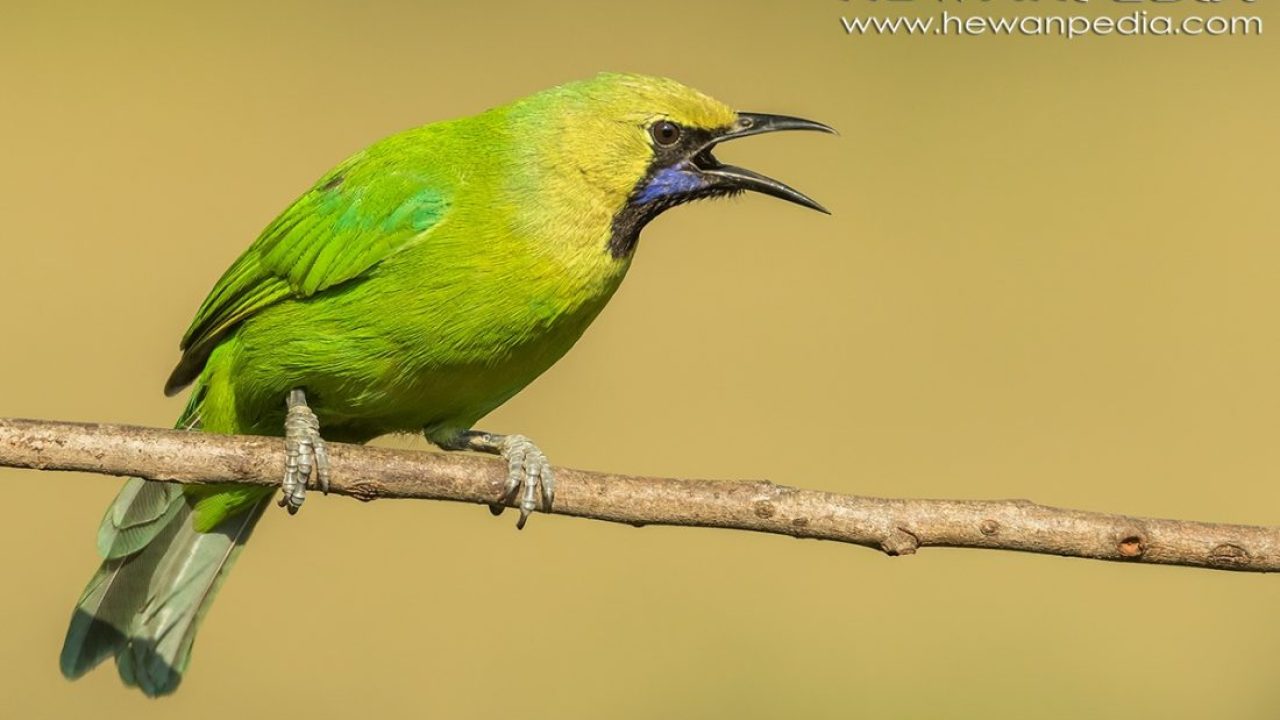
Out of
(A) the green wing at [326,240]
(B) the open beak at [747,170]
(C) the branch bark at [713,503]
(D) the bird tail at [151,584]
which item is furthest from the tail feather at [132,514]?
(B) the open beak at [747,170]

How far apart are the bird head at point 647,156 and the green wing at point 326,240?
0.53 m

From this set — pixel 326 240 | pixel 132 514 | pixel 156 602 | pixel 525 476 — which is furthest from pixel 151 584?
pixel 525 476

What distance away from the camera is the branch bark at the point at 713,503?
4.82 metres

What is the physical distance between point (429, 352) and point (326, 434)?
947 millimetres

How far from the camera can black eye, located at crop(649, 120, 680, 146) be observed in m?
5.99

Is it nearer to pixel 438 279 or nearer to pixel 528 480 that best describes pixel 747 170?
pixel 438 279

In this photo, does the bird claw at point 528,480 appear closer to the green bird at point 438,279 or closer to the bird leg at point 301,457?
the green bird at point 438,279

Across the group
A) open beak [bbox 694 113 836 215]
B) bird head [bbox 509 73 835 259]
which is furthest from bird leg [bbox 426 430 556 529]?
open beak [bbox 694 113 836 215]

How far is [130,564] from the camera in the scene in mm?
6551

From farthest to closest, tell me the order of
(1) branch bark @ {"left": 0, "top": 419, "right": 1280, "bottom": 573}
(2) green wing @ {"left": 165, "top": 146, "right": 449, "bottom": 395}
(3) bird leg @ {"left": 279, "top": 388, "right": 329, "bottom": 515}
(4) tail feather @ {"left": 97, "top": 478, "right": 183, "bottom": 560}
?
(4) tail feather @ {"left": 97, "top": 478, "right": 183, "bottom": 560} < (2) green wing @ {"left": 165, "top": 146, "right": 449, "bottom": 395} < (3) bird leg @ {"left": 279, "top": 388, "right": 329, "bottom": 515} < (1) branch bark @ {"left": 0, "top": 419, "right": 1280, "bottom": 573}

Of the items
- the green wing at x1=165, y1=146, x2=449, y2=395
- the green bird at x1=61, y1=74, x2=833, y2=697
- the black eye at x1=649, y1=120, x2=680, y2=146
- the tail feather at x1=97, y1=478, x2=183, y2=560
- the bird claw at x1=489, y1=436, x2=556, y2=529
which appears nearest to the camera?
the bird claw at x1=489, y1=436, x2=556, y2=529

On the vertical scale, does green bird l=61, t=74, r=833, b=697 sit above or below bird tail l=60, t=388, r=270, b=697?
above

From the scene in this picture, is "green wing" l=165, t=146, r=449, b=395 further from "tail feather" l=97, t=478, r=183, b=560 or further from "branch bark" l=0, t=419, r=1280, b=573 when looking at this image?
"branch bark" l=0, t=419, r=1280, b=573

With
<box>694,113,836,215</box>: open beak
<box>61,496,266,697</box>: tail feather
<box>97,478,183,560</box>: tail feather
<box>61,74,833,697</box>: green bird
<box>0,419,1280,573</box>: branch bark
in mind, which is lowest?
<box>61,496,266,697</box>: tail feather
